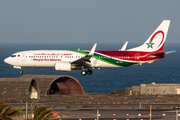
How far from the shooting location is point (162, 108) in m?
70.7

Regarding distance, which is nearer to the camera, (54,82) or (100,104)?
(100,104)

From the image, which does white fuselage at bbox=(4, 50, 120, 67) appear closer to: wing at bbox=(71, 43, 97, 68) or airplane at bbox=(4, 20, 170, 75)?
airplane at bbox=(4, 20, 170, 75)

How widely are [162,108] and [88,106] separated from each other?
584 inches

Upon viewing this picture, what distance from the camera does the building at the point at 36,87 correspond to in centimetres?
8600

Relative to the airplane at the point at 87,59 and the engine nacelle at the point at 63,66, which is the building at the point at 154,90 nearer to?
the airplane at the point at 87,59

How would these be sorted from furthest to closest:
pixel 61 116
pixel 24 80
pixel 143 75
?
1. pixel 143 75
2. pixel 24 80
3. pixel 61 116

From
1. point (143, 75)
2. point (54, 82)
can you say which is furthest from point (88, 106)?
point (143, 75)

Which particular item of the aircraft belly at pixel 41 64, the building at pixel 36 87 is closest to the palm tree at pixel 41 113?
the aircraft belly at pixel 41 64

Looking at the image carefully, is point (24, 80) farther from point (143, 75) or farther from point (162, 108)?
point (143, 75)

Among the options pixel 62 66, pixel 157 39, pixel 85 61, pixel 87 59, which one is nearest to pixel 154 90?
pixel 157 39

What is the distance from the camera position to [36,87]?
91.5 meters

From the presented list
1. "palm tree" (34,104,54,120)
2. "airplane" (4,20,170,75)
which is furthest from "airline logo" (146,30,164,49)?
"palm tree" (34,104,54,120)

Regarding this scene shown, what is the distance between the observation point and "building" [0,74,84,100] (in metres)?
86.0

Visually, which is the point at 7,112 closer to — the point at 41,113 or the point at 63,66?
the point at 41,113
